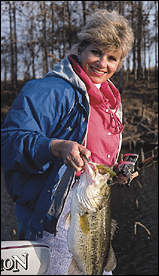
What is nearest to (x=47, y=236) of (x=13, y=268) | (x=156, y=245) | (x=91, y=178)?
(x=13, y=268)

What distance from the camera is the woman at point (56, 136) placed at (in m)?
2.06

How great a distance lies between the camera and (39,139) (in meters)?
2.02

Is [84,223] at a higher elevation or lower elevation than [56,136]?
lower

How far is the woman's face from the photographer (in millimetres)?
2613

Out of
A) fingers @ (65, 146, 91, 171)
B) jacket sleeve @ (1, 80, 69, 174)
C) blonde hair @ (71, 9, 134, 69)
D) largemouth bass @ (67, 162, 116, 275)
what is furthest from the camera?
blonde hair @ (71, 9, 134, 69)

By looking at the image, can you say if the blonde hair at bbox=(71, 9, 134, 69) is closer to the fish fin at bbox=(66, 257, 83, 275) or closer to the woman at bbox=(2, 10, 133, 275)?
the woman at bbox=(2, 10, 133, 275)

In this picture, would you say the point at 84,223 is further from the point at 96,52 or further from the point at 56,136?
the point at 96,52

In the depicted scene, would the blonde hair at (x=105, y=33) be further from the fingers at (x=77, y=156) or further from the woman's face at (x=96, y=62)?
the fingers at (x=77, y=156)

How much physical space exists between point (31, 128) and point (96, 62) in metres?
0.82

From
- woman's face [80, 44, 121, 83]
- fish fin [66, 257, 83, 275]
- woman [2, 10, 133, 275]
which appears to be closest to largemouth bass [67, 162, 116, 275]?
fish fin [66, 257, 83, 275]

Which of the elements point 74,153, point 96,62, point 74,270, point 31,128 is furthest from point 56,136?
point 74,270

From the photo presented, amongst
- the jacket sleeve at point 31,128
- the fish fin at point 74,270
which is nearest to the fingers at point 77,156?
the jacket sleeve at point 31,128

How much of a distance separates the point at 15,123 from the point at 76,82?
523 millimetres

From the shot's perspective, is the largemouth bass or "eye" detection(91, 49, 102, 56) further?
"eye" detection(91, 49, 102, 56)
